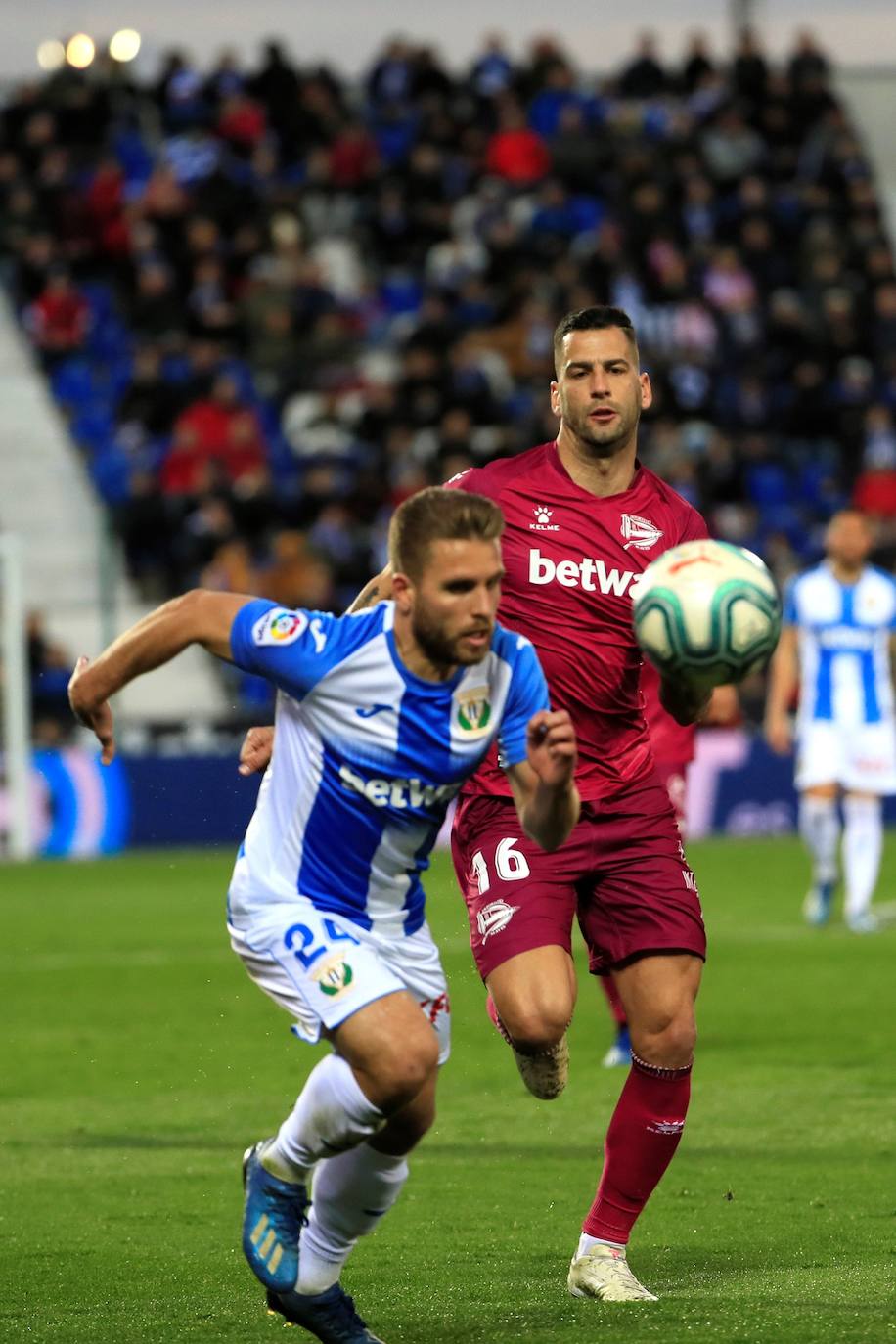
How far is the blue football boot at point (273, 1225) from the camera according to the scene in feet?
16.7

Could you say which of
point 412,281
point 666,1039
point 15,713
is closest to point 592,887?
point 666,1039

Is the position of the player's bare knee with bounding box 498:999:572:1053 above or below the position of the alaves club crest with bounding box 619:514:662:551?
below

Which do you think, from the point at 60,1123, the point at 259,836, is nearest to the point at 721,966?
the point at 60,1123

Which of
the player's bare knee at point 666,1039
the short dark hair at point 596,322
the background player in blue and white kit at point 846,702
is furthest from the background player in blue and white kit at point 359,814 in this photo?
the background player in blue and white kit at point 846,702

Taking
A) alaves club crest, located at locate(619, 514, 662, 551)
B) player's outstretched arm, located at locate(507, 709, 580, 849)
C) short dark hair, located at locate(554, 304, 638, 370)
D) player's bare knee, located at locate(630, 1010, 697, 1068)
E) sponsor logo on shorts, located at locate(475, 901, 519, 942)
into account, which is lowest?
player's bare knee, located at locate(630, 1010, 697, 1068)

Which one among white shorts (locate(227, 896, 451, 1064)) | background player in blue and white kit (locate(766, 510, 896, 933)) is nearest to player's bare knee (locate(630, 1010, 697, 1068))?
white shorts (locate(227, 896, 451, 1064))

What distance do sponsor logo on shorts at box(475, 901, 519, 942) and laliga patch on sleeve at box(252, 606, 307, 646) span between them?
47.6 inches

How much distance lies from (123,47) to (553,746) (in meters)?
21.4

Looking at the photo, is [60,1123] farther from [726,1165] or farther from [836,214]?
[836,214]

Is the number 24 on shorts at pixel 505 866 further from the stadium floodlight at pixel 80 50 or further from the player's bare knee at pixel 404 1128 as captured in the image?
the stadium floodlight at pixel 80 50

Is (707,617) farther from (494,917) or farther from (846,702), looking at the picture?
(846,702)

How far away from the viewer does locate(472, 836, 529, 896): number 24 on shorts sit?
6.04 meters

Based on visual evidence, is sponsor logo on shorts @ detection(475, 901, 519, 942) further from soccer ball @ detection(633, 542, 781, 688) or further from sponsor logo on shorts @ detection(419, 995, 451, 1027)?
soccer ball @ detection(633, 542, 781, 688)

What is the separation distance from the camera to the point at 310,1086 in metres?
5.10
